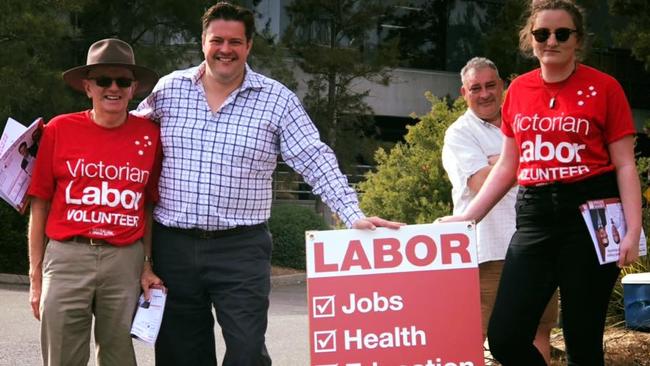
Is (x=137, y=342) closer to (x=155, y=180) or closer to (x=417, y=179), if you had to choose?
(x=417, y=179)

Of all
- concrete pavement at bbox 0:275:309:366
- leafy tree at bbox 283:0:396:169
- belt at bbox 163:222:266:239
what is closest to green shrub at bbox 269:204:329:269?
concrete pavement at bbox 0:275:309:366

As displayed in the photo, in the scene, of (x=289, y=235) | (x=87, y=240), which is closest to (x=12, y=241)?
(x=289, y=235)

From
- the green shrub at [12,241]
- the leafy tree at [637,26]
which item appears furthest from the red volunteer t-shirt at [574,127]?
the green shrub at [12,241]

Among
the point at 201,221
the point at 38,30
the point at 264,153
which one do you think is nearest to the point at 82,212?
the point at 201,221

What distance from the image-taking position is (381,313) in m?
4.82

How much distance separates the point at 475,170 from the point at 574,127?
1349mm

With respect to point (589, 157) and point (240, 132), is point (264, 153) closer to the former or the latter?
point (240, 132)

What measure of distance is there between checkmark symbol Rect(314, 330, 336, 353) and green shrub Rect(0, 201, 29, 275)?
1230 cm

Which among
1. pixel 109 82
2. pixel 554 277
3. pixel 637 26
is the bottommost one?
pixel 554 277

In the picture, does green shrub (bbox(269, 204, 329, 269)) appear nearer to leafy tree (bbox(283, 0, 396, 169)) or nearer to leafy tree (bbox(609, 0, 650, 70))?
leafy tree (bbox(609, 0, 650, 70))

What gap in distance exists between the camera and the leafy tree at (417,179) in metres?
10.6

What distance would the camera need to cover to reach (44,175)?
188 inches

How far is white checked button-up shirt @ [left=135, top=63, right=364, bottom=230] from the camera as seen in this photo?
484cm

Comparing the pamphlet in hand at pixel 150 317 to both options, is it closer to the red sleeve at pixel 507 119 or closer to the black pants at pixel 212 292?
the black pants at pixel 212 292
